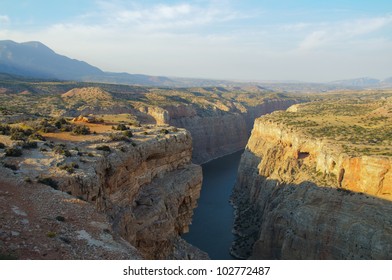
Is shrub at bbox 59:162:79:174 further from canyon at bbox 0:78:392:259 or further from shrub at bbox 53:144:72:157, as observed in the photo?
shrub at bbox 53:144:72:157

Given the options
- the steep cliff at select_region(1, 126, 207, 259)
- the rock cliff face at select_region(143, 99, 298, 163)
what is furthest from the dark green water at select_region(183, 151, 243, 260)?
the steep cliff at select_region(1, 126, 207, 259)

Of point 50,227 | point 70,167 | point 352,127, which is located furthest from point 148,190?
point 352,127

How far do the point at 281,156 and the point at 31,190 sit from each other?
105 ft

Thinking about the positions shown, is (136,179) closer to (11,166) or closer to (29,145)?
(29,145)

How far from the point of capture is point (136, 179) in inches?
774

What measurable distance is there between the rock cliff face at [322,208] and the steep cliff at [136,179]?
852cm

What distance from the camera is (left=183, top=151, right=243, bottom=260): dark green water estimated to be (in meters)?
38.0

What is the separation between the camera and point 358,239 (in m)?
24.4

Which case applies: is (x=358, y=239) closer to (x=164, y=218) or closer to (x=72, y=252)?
(x=164, y=218)

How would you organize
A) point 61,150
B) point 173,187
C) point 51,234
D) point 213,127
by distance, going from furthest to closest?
point 213,127, point 173,187, point 61,150, point 51,234

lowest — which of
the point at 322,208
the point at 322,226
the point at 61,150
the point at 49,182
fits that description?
the point at 322,226

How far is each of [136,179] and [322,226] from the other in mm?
14655

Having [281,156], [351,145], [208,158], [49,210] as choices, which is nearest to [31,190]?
[49,210]

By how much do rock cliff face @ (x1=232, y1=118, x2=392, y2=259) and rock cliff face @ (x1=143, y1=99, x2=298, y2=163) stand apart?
28.4 meters
